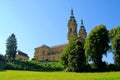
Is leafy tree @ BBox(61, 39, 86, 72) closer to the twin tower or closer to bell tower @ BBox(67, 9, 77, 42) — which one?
the twin tower

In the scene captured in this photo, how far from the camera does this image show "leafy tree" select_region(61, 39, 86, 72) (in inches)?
2867

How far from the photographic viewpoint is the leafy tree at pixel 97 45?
2891 inches

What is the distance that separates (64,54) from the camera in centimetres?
7981

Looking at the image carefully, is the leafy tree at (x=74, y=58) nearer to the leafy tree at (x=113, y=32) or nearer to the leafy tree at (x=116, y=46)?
the leafy tree at (x=116, y=46)

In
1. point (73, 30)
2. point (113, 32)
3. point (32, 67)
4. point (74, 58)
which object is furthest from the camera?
point (73, 30)

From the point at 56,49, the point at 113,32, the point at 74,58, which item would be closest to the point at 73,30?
the point at 56,49

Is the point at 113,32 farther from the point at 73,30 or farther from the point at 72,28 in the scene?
the point at 72,28

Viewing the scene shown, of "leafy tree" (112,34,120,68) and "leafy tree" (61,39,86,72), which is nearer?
"leafy tree" (112,34,120,68)

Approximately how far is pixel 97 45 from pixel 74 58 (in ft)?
18.6

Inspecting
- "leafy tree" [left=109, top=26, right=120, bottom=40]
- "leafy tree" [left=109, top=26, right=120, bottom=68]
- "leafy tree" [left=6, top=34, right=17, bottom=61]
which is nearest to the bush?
"leafy tree" [left=6, top=34, right=17, bottom=61]

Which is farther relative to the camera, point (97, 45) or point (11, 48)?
point (11, 48)

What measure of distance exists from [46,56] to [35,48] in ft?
24.6

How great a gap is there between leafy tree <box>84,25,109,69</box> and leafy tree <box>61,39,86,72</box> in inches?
62.2

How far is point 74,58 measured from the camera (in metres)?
74.2
